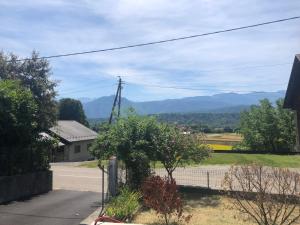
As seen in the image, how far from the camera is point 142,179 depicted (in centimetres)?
1850

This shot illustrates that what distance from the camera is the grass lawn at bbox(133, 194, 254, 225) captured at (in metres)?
14.2

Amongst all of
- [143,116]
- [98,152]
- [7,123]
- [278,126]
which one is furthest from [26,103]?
[278,126]

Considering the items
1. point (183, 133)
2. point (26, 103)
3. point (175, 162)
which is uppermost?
point (26, 103)

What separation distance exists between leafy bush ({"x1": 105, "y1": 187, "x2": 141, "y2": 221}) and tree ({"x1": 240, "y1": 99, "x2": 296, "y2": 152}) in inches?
1897

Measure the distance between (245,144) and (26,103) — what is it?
4930 centimetres

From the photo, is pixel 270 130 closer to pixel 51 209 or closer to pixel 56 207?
pixel 56 207

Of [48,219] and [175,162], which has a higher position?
[175,162]

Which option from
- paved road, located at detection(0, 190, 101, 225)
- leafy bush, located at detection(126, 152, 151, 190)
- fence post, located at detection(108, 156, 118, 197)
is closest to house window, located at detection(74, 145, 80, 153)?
paved road, located at detection(0, 190, 101, 225)

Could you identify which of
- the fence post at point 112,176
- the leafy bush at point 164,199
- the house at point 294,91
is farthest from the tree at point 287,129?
the leafy bush at point 164,199

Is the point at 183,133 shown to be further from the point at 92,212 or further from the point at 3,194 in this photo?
the point at 3,194

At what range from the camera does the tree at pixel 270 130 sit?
60.1 meters

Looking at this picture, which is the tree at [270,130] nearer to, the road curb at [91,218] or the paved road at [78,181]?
the paved road at [78,181]

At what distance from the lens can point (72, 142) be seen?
5216 cm

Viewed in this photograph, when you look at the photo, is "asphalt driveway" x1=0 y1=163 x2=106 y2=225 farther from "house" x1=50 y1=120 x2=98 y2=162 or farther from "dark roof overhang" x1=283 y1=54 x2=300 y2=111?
"house" x1=50 y1=120 x2=98 y2=162
